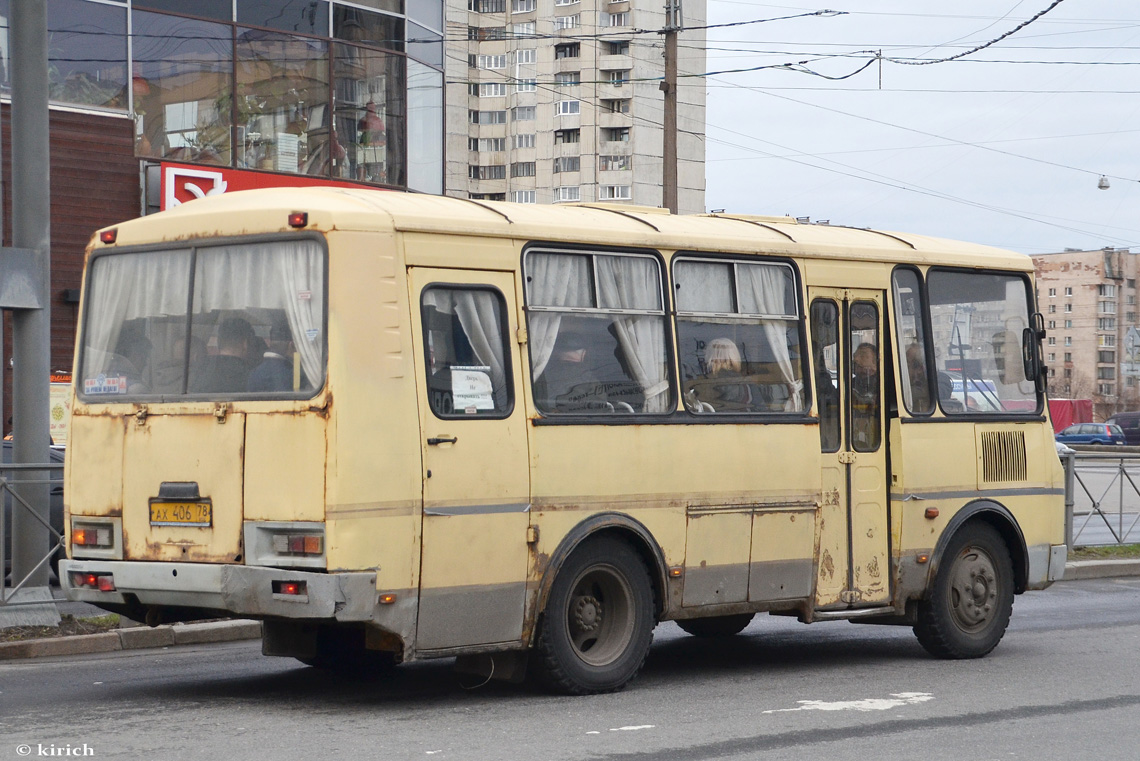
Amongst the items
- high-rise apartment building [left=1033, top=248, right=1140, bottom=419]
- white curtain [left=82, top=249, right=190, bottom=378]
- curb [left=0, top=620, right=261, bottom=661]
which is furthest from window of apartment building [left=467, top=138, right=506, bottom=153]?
white curtain [left=82, top=249, right=190, bottom=378]

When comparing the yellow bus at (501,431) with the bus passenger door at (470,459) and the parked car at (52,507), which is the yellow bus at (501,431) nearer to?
the bus passenger door at (470,459)

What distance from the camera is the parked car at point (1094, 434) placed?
71.2 meters

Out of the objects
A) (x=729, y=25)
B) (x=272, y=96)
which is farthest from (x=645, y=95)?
(x=272, y=96)

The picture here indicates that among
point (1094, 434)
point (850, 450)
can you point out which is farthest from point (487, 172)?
point (850, 450)

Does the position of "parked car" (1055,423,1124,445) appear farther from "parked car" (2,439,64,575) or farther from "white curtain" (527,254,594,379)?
"white curtain" (527,254,594,379)

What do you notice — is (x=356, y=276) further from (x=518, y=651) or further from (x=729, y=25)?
(x=729, y=25)

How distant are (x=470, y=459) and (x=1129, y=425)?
240 feet

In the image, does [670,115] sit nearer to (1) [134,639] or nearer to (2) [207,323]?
(1) [134,639]

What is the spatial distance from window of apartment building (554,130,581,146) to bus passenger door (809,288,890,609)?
94784 mm

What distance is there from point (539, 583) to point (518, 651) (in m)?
0.47

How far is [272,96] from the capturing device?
76.3 ft

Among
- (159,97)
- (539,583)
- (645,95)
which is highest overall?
(645,95)

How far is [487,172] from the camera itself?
4466 inches

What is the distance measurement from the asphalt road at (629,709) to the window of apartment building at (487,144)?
334 feet
